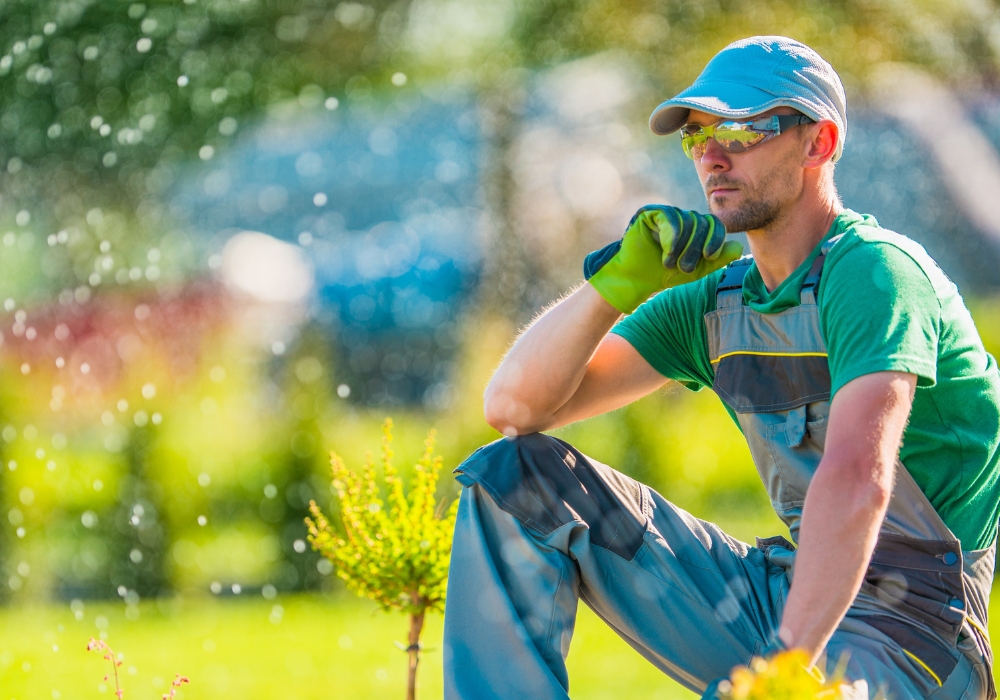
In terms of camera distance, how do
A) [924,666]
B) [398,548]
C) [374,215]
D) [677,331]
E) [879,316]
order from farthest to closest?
[374,215]
[398,548]
[677,331]
[924,666]
[879,316]

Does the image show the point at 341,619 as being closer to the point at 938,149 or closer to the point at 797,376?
the point at 797,376

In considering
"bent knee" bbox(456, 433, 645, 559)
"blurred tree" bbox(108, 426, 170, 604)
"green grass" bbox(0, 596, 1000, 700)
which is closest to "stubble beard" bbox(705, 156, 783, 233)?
"bent knee" bbox(456, 433, 645, 559)

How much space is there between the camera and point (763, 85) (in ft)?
6.00

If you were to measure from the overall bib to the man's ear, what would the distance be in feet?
0.55

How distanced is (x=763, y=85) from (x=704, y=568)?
0.86 meters

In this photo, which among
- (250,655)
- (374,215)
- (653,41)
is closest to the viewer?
(250,655)

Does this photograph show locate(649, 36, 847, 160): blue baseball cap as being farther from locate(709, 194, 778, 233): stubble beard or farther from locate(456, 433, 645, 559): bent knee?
locate(456, 433, 645, 559): bent knee

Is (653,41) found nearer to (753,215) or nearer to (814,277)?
(753,215)

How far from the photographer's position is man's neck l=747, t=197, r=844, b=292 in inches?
73.9

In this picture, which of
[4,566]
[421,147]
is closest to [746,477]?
[4,566]

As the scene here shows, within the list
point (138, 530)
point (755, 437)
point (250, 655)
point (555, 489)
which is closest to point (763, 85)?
point (755, 437)

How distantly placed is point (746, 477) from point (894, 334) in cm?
595

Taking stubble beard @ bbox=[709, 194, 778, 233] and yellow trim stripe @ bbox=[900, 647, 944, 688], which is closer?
yellow trim stripe @ bbox=[900, 647, 944, 688]

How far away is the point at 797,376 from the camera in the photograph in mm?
1825
